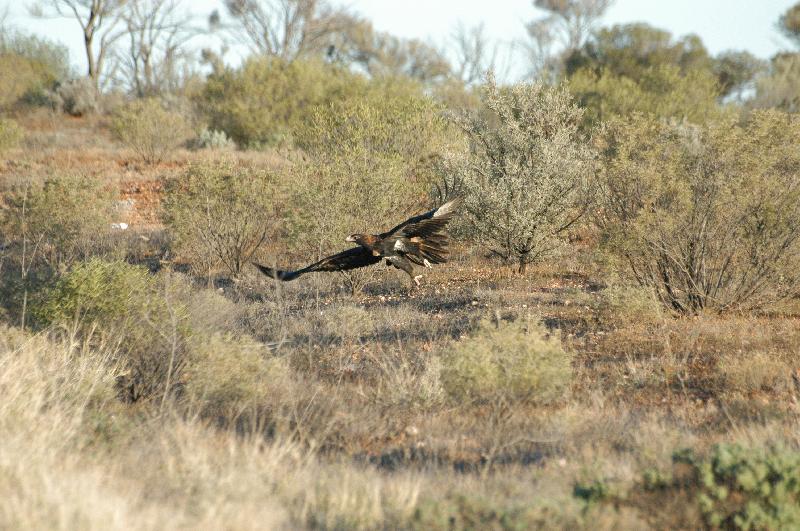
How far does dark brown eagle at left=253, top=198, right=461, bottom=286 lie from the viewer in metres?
9.38

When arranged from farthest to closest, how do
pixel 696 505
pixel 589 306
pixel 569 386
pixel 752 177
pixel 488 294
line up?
pixel 488 294 → pixel 589 306 → pixel 752 177 → pixel 569 386 → pixel 696 505

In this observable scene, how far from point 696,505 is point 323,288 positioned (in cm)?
937

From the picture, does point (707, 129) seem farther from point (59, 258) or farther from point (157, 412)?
point (59, 258)

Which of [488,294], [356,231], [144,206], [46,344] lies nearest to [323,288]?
[356,231]

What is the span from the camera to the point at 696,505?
482cm

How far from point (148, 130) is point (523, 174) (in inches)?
556

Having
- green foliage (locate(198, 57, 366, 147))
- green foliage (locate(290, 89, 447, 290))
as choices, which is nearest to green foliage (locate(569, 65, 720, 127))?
green foliage (locate(198, 57, 366, 147))

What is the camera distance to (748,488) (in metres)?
4.77

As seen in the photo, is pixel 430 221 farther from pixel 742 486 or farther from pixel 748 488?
pixel 748 488

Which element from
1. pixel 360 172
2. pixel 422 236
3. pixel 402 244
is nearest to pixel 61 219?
pixel 360 172

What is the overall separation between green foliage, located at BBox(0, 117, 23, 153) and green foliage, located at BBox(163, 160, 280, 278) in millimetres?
12447

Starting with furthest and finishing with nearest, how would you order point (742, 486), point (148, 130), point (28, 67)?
point (28, 67)
point (148, 130)
point (742, 486)

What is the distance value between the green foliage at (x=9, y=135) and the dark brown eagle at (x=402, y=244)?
61.5ft

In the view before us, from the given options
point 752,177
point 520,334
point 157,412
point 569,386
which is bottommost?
point 157,412
